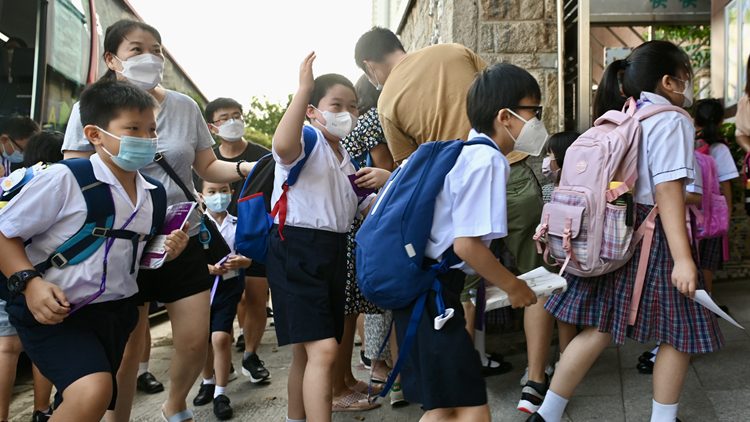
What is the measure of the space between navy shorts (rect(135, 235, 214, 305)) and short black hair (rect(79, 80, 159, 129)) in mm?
671

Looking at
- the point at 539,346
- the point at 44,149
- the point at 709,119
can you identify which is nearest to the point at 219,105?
the point at 44,149

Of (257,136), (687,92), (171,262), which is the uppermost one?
(257,136)

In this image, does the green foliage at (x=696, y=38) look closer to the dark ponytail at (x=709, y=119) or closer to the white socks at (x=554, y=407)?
the dark ponytail at (x=709, y=119)

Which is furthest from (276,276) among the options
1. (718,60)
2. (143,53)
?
(718,60)

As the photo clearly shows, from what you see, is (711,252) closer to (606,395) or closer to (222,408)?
(606,395)

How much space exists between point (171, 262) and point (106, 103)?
2.42 ft

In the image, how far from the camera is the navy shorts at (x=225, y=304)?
142 inches

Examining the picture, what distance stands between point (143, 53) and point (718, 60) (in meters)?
5.05

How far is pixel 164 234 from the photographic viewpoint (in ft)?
7.86

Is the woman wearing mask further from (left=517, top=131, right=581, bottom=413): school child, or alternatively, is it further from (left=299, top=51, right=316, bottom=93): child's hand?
(left=517, top=131, right=581, bottom=413): school child

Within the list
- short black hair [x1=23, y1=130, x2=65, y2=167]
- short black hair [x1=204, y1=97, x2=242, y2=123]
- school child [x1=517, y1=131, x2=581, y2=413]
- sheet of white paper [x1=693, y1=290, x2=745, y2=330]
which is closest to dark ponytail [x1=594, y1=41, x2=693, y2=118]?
sheet of white paper [x1=693, y1=290, x2=745, y2=330]

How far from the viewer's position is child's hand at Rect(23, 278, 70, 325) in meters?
1.84

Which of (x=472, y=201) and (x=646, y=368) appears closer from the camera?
(x=472, y=201)

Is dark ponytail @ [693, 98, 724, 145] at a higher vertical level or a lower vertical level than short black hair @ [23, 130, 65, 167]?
higher
